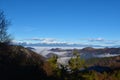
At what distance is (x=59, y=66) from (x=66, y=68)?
474cm

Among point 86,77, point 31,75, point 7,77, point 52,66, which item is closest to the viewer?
point 7,77

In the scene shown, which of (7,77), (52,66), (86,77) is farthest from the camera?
(52,66)

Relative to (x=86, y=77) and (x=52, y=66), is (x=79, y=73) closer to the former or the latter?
(x=86, y=77)

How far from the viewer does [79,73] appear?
5622 cm

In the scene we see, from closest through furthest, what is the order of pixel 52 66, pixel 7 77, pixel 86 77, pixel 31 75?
pixel 7 77
pixel 31 75
pixel 86 77
pixel 52 66

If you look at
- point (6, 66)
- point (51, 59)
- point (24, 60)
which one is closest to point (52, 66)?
point (51, 59)

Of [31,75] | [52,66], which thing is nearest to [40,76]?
[31,75]

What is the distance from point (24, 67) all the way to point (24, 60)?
3.71 meters

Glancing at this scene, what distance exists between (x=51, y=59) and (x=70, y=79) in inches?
421

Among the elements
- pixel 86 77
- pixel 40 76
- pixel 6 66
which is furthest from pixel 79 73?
pixel 6 66

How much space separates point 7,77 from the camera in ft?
160

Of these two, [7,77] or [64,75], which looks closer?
[7,77]

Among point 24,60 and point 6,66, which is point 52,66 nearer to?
point 24,60

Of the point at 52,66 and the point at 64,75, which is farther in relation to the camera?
the point at 52,66
